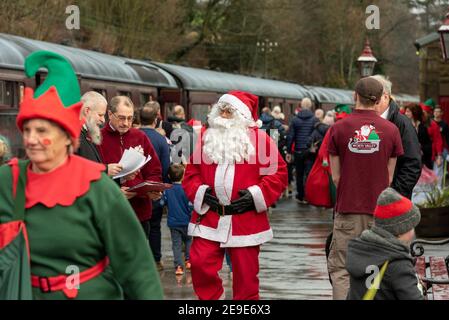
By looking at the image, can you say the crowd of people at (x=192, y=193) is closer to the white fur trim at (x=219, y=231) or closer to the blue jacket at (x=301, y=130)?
the white fur trim at (x=219, y=231)

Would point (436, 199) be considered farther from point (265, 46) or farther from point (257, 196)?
point (265, 46)

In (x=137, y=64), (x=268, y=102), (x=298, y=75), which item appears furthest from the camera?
(x=298, y=75)

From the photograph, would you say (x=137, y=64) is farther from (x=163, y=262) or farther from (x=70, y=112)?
(x=70, y=112)

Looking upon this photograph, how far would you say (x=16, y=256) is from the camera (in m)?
4.83

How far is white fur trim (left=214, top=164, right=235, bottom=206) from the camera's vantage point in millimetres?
8852

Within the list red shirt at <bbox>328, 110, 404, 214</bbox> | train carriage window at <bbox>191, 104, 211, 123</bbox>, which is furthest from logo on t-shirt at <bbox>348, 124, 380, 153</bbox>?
train carriage window at <bbox>191, 104, 211, 123</bbox>

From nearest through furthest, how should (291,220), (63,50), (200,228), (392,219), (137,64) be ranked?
(392,219) < (200,228) < (291,220) < (63,50) < (137,64)

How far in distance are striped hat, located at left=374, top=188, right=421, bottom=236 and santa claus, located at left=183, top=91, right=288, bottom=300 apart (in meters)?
2.45

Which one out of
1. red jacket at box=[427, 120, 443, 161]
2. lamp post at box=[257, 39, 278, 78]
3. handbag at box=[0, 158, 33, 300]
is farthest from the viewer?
lamp post at box=[257, 39, 278, 78]

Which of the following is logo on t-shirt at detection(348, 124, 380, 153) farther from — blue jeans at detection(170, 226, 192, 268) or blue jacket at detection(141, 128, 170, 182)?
blue jeans at detection(170, 226, 192, 268)

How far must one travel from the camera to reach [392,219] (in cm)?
634

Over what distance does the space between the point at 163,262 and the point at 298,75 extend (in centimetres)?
6098

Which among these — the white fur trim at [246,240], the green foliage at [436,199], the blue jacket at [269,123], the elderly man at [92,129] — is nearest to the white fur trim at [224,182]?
the white fur trim at [246,240]

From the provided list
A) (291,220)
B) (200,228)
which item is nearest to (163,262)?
(200,228)
